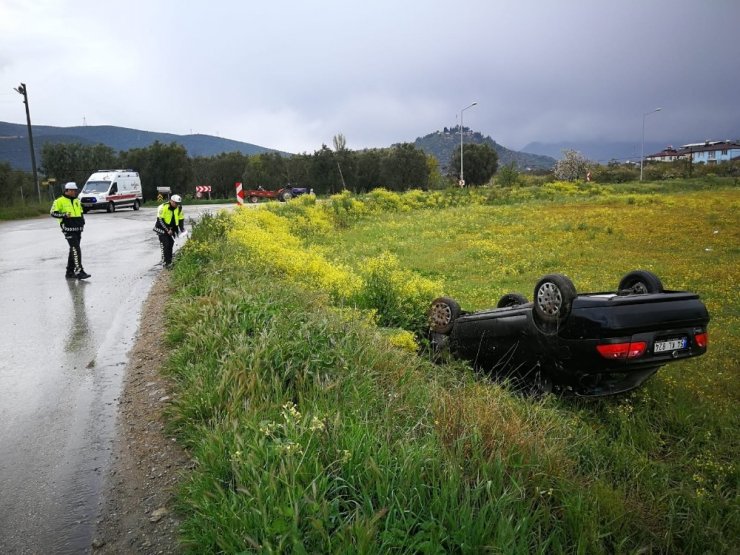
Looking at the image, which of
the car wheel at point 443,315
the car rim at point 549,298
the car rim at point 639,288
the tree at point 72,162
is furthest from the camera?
the tree at point 72,162

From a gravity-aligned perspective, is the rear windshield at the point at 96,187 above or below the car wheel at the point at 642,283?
above

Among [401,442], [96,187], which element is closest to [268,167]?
[96,187]

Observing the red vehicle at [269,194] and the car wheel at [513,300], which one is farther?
the red vehicle at [269,194]

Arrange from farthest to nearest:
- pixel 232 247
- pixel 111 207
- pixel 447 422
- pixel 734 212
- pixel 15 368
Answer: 1. pixel 111 207
2. pixel 734 212
3. pixel 232 247
4. pixel 15 368
5. pixel 447 422

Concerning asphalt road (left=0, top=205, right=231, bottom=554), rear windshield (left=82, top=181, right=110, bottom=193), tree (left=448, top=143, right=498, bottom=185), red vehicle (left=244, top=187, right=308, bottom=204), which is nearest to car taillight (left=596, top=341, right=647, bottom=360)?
asphalt road (left=0, top=205, right=231, bottom=554)

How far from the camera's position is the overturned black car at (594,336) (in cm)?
475

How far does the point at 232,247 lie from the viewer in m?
10.9

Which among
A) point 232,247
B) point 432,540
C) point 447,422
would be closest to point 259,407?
point 447,422

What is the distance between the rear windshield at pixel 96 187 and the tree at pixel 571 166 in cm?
5282

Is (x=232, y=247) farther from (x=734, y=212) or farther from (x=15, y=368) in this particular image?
(x=734, y=212)

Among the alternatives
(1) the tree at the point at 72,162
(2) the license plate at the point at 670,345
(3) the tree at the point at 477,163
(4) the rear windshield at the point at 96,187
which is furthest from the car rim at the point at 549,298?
(3) the tree at the point at 477,163

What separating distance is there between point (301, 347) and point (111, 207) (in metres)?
29.3

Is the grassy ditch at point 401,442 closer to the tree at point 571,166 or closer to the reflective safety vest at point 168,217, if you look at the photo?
the reflective safety vest at point 168,217

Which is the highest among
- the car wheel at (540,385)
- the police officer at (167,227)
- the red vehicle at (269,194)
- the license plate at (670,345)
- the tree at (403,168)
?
the tree at (403,168)
